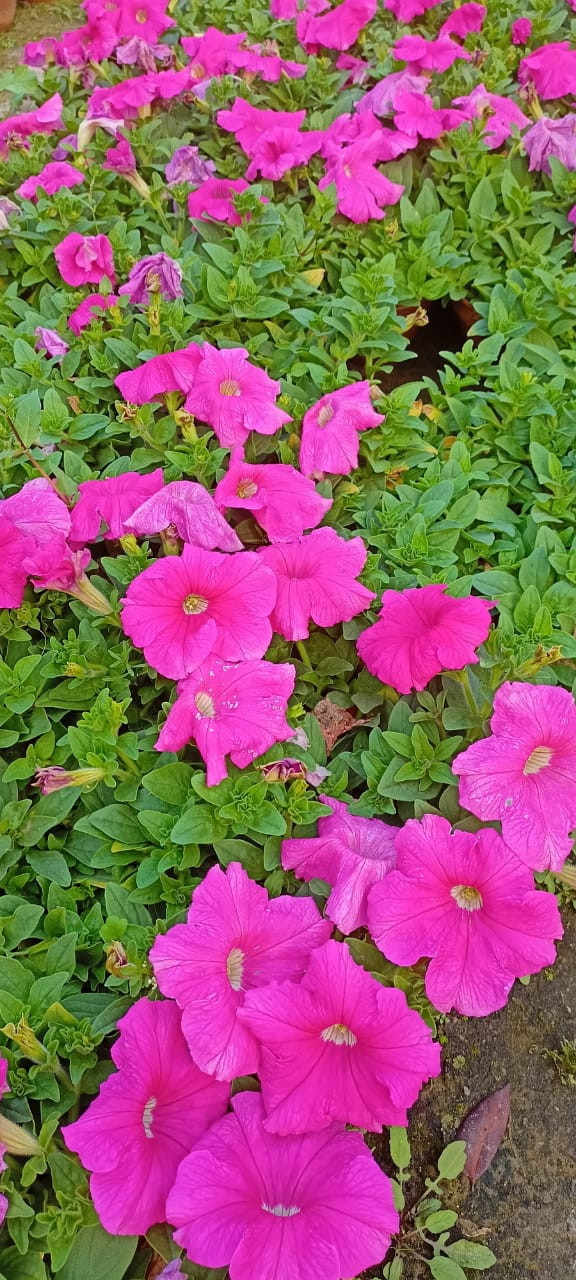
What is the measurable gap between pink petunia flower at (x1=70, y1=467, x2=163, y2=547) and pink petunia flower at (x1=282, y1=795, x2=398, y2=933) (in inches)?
30.1

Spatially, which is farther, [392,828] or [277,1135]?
[392,828]

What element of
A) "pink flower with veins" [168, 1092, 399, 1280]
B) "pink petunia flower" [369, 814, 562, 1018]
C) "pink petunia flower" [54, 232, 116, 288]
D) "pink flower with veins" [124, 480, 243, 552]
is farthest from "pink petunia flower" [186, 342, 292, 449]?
"pink flower with veins" [168, 1092, 399, 1280]

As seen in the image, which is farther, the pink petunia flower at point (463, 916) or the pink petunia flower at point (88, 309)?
the pink petunia flower at point (88, 309)

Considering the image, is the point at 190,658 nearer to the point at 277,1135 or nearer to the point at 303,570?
the point at 303,570

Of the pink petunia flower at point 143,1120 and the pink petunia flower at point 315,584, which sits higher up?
the pink petunia flower at point 315,584

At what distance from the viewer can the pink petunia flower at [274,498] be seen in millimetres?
1923

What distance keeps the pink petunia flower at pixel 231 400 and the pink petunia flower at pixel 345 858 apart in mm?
950

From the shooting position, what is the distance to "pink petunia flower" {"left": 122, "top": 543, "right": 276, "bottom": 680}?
1.65m

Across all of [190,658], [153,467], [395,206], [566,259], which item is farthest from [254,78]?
[190,658]

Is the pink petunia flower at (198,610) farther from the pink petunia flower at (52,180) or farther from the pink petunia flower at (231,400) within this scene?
the pink petunia flower at (52,180)

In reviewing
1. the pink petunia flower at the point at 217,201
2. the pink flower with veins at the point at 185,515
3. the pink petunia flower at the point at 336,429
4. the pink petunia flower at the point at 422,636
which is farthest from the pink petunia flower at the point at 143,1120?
the pink petunia flower at the point at 217,201

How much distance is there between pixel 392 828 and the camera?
166 cm

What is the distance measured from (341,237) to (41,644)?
1.65m

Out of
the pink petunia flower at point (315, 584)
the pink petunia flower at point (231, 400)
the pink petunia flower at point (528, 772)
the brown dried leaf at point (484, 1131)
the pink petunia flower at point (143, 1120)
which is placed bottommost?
the brown dried leaf at point (484, 1131)
